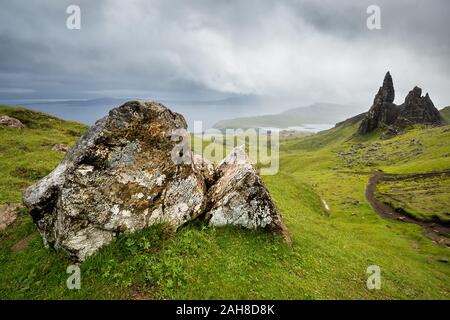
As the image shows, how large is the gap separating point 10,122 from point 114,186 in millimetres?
54107

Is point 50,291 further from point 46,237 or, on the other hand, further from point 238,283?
point 238,283

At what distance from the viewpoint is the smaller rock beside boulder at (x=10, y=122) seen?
182ft

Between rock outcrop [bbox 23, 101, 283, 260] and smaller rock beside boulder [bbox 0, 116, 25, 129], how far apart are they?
47596 mm

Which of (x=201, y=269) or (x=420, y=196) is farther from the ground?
(x=201, y=269)

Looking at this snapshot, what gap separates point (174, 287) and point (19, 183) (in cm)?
2771

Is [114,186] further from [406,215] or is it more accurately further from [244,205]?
[406,215]

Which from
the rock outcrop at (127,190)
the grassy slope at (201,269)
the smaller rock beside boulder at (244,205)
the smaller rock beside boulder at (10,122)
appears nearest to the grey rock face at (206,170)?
the smaller rock beside boulder at (244,205)

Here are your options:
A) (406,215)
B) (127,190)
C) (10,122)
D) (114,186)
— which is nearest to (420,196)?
(406,215)

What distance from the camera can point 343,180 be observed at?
401 feet

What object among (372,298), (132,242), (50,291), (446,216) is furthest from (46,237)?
(446,216)

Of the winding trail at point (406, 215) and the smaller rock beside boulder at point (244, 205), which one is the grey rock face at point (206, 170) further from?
the winding trail at point (406, 215)

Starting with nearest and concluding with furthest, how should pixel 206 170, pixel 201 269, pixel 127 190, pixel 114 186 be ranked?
pixel 201 269 → pixel 114 186 → pixel 127 190 → pixel 206 170

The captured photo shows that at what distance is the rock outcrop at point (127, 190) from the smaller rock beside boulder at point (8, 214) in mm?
6517

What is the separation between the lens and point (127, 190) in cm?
1883
